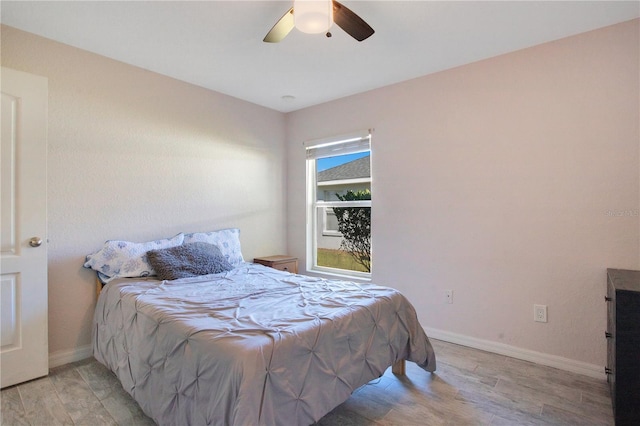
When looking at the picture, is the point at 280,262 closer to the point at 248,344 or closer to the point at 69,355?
the point at 69,355

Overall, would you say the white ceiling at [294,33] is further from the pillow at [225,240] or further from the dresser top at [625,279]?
the dresser top at [625,279]

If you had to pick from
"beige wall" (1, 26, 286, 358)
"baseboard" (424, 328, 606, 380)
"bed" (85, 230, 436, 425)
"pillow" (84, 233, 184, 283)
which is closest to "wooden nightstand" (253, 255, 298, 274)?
"beige wall" (1, 26, 286, 358)

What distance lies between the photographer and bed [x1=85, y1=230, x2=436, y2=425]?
4.38 ft

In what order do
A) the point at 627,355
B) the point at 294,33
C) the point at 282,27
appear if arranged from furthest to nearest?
1. the point at 294,33
2. the point at 282,27
3. the point at 627,355

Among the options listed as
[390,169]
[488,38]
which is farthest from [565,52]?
[390,169]

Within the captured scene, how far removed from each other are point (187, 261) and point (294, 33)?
2024 millimetres

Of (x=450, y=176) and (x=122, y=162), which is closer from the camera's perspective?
(x=122, y=162)

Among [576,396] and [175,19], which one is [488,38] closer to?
[175,19]

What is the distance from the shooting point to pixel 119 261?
259 cm

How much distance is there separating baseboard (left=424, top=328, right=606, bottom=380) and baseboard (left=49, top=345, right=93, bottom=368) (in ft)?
9.74

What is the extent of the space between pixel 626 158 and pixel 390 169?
1.79 m

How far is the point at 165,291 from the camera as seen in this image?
7.30ft

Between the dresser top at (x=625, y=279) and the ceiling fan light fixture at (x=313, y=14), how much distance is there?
83.5 inches

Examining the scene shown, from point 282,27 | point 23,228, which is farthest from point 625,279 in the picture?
point 23,228
